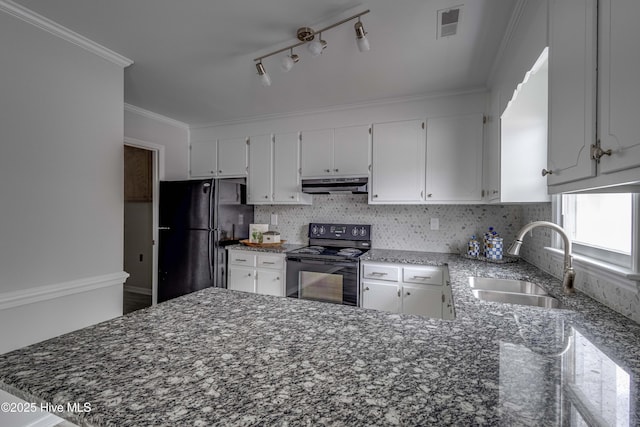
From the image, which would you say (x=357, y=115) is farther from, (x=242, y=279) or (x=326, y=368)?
(x=326, y=368)

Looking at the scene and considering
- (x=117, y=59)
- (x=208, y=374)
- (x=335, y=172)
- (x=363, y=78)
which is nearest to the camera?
(x=208, y=374)

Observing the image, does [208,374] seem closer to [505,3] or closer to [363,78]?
[505,3]

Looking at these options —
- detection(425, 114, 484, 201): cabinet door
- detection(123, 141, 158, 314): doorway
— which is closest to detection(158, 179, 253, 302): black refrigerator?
detection(123, 141, 158, 314): doorway

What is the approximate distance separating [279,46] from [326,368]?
1.99 m

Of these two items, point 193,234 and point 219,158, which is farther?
point 219,158

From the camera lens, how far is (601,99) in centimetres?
75

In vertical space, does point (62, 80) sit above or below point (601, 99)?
above

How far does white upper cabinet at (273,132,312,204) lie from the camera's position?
323 cm

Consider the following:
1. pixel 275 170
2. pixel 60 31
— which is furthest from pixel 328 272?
pixel 60 31

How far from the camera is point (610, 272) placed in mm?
1148

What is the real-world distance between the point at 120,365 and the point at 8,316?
158cm

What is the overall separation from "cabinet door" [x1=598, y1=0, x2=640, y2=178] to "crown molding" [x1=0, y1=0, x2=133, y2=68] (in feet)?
8.61

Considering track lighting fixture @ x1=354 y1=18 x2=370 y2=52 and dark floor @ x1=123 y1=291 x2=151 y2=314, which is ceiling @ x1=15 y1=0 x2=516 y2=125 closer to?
track lighting fixture @ x1=354 y1=18 x2=370 y2=52

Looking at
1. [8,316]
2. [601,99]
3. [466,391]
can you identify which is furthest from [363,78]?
[8,316]
